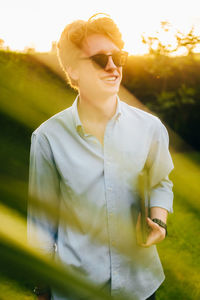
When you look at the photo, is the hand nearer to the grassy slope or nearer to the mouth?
the mouth

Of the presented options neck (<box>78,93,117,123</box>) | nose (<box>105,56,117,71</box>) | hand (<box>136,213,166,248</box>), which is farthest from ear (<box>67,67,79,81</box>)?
hand (<box>136,213,166,248</box>)

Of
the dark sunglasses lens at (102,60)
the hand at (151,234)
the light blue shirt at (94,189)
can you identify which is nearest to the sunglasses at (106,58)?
the dark sunglasses lens at (102,60)

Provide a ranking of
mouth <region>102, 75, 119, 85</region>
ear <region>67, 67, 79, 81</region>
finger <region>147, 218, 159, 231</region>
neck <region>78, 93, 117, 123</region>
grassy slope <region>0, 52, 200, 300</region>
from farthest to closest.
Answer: grassy slope <region>0, 52, 200, 300</region>
ear <region>67, 67, 79, 81</region>
neck <region>78, 93, 117, 123</region>
mouth <region>102, 75, 119, 85</region>
finger <region>147, 218, 159, 231</region>

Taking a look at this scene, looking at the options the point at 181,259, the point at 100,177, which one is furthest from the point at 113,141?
the point at 181,259

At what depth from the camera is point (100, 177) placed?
1810 millimetres

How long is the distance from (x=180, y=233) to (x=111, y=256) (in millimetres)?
4073

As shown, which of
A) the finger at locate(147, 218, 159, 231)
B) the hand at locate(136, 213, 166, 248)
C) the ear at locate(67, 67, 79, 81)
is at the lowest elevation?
the hand at locate(136, 213, 166, 248)

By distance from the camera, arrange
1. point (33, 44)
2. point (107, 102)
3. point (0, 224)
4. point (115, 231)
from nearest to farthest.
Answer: point (0, 224)
point (115, 231)
point (107, 102)
point (33, 44)

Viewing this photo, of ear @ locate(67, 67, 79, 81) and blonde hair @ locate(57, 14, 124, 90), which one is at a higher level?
blonde hair @ locate(57, 14, 124, 90)

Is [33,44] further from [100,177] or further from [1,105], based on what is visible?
[100,177]

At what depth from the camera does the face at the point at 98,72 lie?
1830 millimetres

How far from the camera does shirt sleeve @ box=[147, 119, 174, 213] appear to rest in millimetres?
1973

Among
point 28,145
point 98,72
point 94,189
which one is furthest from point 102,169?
point 28,145

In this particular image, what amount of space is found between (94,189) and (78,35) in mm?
928
